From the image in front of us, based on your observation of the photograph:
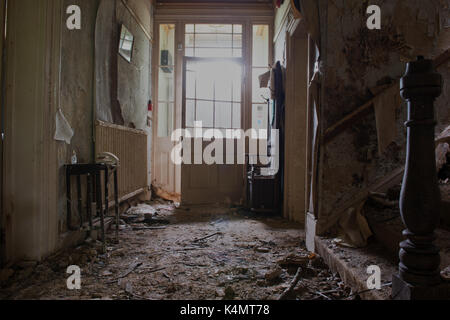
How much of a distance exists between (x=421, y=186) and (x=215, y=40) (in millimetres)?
4462

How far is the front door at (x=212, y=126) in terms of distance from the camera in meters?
4.66

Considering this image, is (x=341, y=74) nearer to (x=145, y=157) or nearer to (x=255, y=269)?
(x=255, y=269)

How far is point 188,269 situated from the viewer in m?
2.06

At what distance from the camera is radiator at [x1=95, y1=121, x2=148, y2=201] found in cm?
302

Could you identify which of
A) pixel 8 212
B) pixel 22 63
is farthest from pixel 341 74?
pixel 8 212

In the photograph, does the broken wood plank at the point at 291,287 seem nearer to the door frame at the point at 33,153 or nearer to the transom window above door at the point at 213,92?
the door frame at the point at 33,153

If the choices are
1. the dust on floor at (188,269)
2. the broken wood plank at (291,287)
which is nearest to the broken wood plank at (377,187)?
the dust on floor at (188,269)

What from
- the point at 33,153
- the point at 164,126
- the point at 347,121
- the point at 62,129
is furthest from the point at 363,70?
the point at 164,126

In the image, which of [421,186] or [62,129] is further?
[62,129]

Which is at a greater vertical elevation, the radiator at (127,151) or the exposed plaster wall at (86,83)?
the exposed plaster wall at (86,83)

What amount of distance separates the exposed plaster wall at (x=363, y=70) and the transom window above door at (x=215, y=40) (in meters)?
2.89

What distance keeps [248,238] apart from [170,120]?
2.93 metres

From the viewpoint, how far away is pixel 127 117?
388 centimetres

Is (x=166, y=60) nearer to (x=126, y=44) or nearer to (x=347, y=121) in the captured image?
(x=126, y=44)
